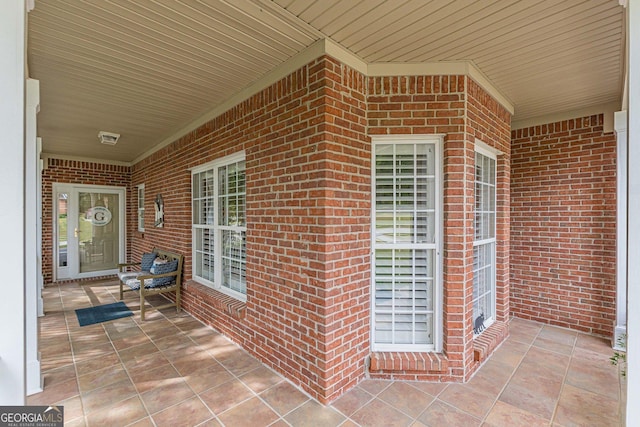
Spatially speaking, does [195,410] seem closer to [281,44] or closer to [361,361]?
[361,361]

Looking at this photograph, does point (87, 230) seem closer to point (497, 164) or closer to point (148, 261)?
point (148, 261)

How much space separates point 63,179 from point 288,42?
6.86 m

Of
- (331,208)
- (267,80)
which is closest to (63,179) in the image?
(267,80)

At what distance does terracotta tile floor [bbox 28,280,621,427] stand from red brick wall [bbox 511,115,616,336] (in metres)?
0.49

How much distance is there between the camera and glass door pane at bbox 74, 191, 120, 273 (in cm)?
664

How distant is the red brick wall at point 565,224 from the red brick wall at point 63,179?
26.2ft

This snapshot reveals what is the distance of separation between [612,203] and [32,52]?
6039 millimetres

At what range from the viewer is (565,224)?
372cm

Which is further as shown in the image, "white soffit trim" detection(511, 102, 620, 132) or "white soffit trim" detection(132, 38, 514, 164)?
"white soffit trim" detection(511, 102, 620, 132)

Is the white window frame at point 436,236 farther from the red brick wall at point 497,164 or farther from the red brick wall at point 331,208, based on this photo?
the red brick wall at point 497,164

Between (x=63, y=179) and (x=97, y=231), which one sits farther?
(x=97, y=231)

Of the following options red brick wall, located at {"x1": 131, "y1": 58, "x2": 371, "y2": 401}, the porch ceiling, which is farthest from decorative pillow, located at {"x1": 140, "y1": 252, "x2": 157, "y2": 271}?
red brick wall, located at {"x1": 131, "y1": 58, "x2": 371, "y2": 401}

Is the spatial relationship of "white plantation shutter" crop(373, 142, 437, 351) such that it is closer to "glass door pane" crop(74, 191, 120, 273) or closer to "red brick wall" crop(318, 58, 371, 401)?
"red brick wall" crop(318, 58, 371, 401)

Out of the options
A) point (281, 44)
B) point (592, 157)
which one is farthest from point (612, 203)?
point (281, 44)
